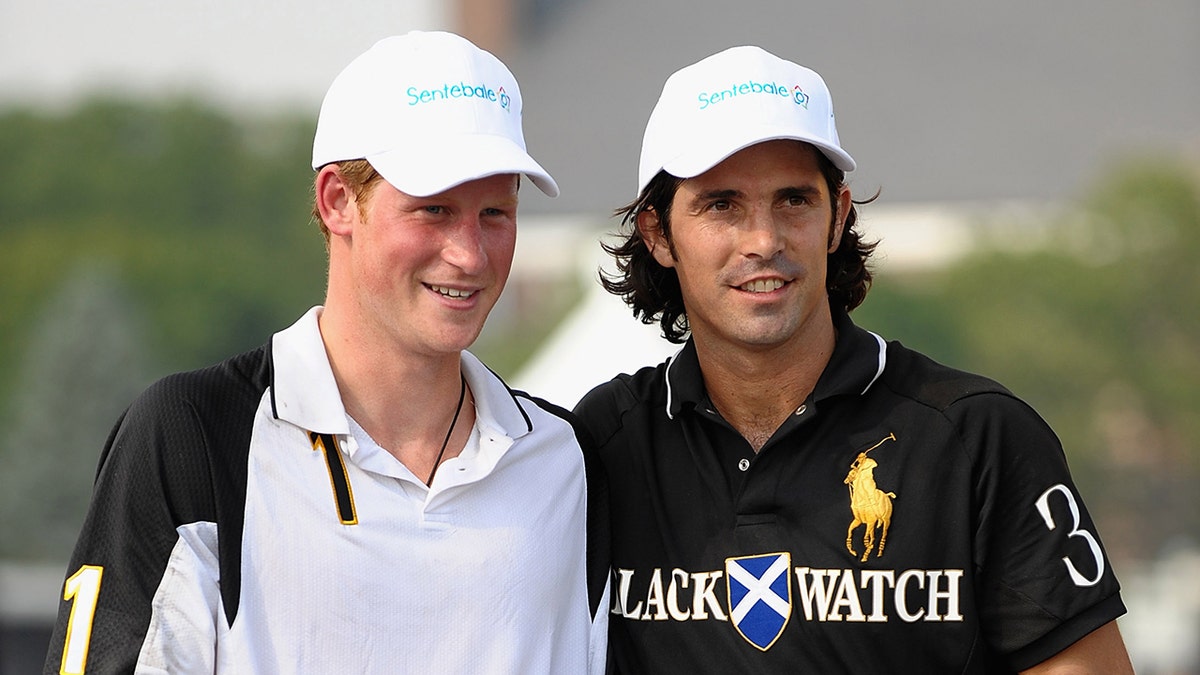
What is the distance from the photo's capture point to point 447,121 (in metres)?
2.95

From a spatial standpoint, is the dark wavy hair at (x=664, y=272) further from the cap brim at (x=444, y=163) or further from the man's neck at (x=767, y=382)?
the cap brim at (x=444, y=163)

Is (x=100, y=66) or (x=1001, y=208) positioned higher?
(x=100, y=66)

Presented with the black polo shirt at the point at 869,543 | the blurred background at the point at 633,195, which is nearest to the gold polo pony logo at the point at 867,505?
the black polo shirt at the point at 869,543

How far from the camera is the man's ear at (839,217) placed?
363 cm

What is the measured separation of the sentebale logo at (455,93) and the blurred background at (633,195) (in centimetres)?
2753

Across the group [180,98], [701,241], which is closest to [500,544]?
[701,241]

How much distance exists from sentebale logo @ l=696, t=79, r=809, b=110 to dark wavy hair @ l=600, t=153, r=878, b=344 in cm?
22

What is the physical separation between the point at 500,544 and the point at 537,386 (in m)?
7.81

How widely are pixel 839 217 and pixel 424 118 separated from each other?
3.76ft

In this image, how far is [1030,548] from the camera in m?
3.16

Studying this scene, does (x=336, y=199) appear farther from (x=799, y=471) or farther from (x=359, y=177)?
(x=799, y=471)

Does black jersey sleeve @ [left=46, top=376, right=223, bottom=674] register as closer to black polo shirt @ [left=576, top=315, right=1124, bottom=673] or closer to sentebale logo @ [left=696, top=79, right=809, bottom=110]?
black polo shirt @ [left=576, top=315, right=1124, bottom=673]

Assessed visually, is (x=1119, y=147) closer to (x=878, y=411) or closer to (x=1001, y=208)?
(x=1001, y=208)

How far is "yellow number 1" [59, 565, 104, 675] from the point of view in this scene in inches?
106
